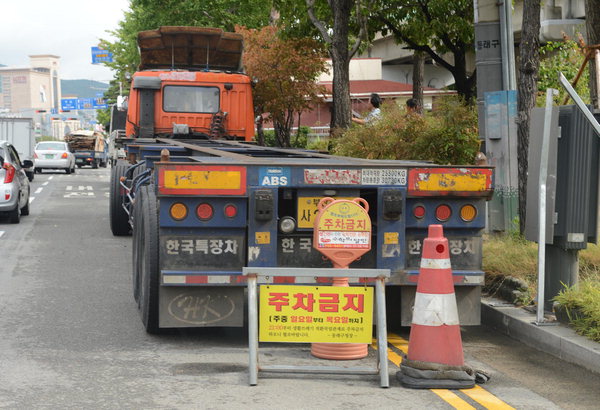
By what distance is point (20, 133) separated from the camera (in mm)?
43375

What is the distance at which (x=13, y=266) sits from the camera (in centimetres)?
1248

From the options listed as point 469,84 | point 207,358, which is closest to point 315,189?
point 207,358

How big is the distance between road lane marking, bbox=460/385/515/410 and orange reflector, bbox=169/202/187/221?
7.84ft

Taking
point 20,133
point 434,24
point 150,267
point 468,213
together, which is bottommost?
point 150,267

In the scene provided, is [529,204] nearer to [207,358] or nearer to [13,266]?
[207,358]

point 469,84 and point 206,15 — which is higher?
point 206,15

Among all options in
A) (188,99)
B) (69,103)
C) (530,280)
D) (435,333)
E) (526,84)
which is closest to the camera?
(435,333)

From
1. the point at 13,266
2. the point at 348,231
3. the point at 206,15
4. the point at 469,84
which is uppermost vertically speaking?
the point at 206,15

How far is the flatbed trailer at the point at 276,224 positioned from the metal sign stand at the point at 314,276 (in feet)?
2.07

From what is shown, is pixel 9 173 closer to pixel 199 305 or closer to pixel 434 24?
pixel 199 305

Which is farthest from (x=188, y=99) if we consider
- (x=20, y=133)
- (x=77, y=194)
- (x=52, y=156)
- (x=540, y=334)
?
(x=52, y=156)

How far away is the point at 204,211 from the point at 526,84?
16.5ft

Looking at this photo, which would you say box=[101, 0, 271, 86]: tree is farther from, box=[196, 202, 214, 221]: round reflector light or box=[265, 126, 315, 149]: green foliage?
box=[196, 202, 214, 221]: round reflector light

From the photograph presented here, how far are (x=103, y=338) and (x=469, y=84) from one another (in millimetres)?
22679
